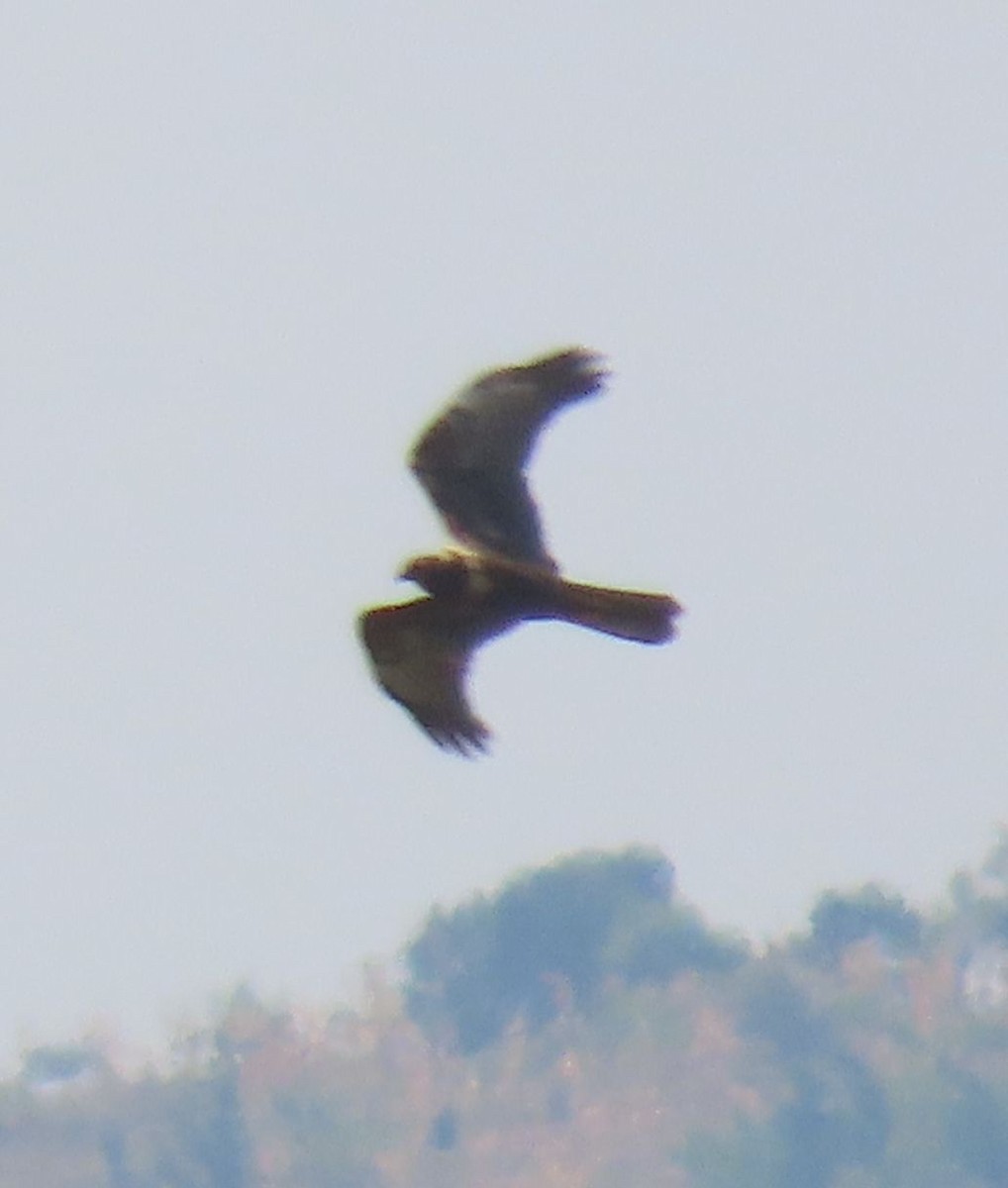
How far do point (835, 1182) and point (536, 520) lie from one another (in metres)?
86.9

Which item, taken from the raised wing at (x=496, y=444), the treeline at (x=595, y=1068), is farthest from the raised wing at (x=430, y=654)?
the treeline at (x=595, y=1068)

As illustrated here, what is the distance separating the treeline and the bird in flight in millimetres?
84597

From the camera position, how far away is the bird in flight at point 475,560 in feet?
38.2

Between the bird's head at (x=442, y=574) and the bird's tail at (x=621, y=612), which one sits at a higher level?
the bird's head at (x=442, y=574)

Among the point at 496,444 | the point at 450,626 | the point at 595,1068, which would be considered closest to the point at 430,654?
the point at 450,626

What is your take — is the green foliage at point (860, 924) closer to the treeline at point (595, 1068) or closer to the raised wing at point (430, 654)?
the treeline at point (595, 1068)

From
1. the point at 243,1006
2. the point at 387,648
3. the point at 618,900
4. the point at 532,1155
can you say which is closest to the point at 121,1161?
the point at 243,1006

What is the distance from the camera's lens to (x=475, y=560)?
1174 centimetres

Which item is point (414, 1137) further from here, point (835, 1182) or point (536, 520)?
point (536, 520)

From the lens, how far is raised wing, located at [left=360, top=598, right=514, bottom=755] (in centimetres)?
1174

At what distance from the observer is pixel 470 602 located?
11750mm

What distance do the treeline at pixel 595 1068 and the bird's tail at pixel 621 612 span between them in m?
85.3

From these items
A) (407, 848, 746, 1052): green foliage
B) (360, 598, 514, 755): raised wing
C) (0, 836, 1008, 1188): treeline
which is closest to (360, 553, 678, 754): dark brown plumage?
(360, 598, 514, 755): raised wing

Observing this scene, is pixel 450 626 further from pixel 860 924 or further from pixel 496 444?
pixel 860 924
